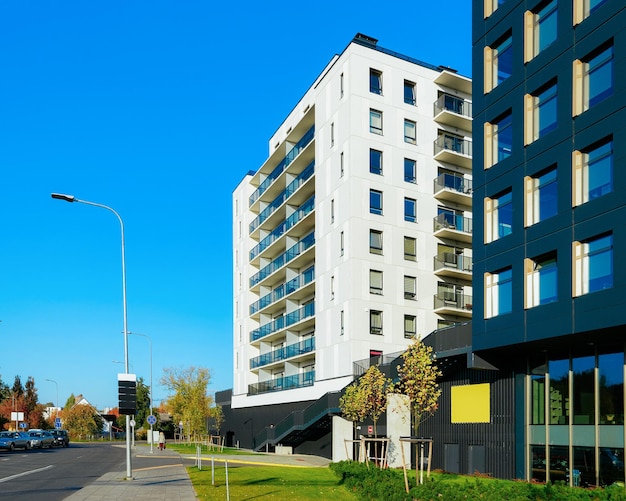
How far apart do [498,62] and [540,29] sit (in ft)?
9.93

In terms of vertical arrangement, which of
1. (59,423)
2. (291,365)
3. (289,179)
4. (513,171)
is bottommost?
(59,423)

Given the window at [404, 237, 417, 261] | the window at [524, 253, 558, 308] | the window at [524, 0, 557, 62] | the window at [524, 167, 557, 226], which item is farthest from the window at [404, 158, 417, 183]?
the window at [524, 253, 558, 308]

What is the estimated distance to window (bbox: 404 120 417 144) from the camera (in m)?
49.2

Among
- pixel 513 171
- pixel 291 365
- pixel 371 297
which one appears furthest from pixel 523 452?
pixel 291 365

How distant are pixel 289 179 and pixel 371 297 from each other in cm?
1791

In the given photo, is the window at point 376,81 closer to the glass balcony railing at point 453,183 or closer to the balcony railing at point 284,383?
the glass balcony railing at point 453,183

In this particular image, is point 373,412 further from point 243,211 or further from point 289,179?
point 243,211

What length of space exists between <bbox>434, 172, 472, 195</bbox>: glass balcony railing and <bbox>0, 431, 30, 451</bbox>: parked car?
41893 mm

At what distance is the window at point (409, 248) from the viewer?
47906mm

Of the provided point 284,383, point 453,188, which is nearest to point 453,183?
point 453,188

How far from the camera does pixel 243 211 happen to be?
72.8 m

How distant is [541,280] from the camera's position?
26.2 m

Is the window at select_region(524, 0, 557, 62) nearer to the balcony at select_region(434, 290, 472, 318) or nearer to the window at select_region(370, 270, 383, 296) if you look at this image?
the window at select_region(370, 270, 383, 296)

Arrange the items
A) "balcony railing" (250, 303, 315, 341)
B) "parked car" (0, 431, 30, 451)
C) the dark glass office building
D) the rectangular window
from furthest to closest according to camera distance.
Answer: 1. "parked car" (0, 431, 30, 451)
2. "balcony railing" (250, 303, 315, 341)
3. the rectangular window
4. the dark glass office building
